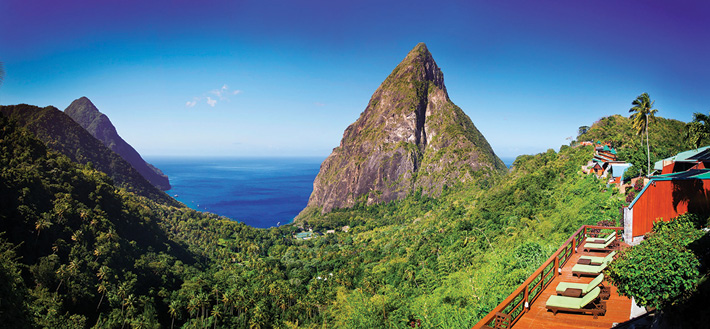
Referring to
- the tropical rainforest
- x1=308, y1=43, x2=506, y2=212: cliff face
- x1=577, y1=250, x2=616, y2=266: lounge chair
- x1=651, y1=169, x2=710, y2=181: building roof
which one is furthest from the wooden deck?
x1=308, y1=43, x2=506, y2=212: cliff face

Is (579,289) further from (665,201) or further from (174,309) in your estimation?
(174,309)

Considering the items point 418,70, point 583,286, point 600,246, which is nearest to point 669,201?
point 600,246

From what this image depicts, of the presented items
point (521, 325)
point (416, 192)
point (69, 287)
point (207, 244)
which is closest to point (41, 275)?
point (69, 287)

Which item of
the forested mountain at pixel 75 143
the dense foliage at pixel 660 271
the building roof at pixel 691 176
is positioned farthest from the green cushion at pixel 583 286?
the forested mountain at pixel 75 143

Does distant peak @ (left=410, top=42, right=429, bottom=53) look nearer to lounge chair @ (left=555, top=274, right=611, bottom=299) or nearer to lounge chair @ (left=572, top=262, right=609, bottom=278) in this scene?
lounge chair @ (left=572, top=262, right=609, bottom=278)

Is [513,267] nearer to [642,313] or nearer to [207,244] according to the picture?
[642,313]
